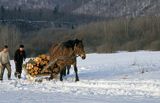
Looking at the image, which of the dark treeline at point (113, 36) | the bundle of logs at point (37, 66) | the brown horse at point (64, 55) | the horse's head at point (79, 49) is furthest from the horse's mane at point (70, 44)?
the dark treeline at point (113, 36)

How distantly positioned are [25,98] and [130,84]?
6399mm

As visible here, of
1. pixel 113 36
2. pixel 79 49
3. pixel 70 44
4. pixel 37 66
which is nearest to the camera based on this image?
pixel 79 49

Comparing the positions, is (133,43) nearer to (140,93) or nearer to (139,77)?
(139,77)

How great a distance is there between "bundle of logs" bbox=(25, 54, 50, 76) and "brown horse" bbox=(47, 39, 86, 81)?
0.38 m

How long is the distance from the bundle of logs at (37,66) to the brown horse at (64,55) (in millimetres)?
379

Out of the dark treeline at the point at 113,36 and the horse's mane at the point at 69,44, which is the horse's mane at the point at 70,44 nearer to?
the horse's mane at the point at 69,44

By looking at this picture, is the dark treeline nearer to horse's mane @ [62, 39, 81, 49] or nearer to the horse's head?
horse's mane @ [62, 39, 81, 49]

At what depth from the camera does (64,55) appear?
20.0 meters

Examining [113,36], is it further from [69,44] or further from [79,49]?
[79,49]

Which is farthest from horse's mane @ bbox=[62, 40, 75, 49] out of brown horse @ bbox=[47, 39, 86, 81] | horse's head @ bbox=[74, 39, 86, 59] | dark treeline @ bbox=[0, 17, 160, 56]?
dark treeline @ bbox=[0, 17, 160, 56]

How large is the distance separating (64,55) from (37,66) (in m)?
1.42

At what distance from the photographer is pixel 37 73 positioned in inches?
806

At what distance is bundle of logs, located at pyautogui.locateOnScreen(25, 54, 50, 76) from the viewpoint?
2048 cm

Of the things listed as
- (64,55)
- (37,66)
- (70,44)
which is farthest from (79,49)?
(37,66)
